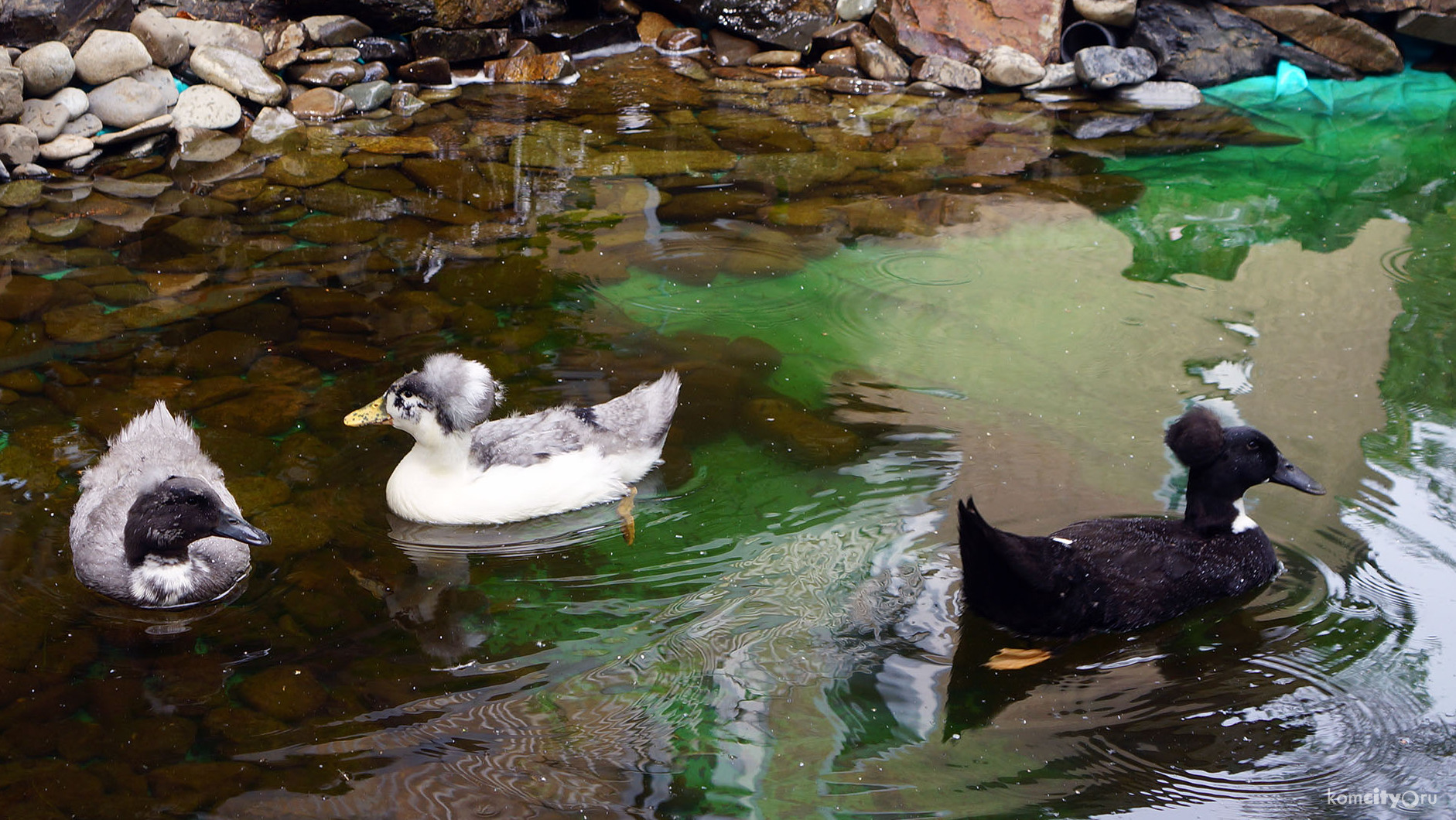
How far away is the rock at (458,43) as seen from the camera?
10.1 meters

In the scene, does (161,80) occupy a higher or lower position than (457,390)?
lower

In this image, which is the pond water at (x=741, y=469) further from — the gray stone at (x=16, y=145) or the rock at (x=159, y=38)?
the rock at (x=159, y=38)

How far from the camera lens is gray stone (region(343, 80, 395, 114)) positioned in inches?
367

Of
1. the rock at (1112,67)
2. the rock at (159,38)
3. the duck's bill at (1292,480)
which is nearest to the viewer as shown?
the duck's bill at (1292,480)

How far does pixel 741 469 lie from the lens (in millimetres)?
4891

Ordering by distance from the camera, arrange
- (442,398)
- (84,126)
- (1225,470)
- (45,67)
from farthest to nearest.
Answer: (84,126)
(45,67)
(442,398)
(1225,470)

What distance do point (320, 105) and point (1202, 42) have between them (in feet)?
26.3

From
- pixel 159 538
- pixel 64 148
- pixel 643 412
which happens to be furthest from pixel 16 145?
pixel 643 412

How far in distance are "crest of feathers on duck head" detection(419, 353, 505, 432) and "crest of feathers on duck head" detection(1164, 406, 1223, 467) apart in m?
2.69

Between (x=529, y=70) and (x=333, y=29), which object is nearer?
(x=333, y=29)

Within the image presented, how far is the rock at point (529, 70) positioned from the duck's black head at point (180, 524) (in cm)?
705

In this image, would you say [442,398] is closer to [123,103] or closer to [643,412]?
[643,412]

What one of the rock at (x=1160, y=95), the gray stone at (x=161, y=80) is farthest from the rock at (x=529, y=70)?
the rock at (x=1160, y=95)

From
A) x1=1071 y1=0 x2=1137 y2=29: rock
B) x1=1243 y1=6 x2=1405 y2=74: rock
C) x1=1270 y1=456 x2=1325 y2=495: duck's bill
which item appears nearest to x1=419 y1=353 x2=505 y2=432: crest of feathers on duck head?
x1=1270 y1=456 x2=1325 y2=495: duck's bill
